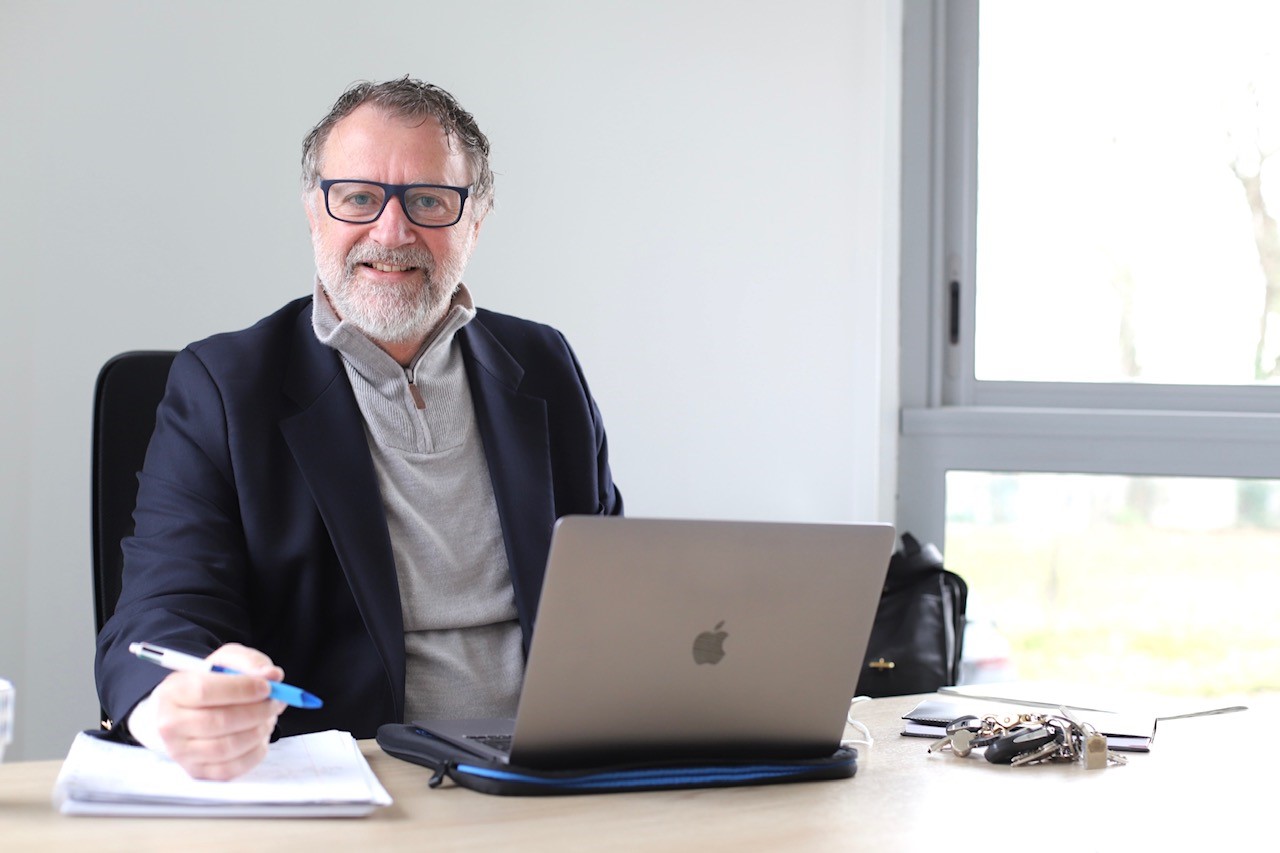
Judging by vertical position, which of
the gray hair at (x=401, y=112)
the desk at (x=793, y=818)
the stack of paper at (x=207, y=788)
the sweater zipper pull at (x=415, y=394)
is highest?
the gray hair at (x=401, y=112)

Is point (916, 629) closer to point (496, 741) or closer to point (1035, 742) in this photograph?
point (1035, 742)

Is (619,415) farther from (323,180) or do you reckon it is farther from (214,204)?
(323,180)

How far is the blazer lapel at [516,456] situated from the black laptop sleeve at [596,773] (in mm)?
493

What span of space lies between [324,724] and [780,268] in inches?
70.3

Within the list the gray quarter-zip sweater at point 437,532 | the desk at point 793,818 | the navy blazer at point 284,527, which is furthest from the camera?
the gray quarter-zip sweater at point 437,532

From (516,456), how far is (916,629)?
4.11 ft

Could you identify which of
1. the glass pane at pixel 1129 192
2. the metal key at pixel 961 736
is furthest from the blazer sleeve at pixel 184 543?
the glass pane at pixel 1129 192

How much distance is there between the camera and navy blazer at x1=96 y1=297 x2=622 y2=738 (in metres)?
1.44

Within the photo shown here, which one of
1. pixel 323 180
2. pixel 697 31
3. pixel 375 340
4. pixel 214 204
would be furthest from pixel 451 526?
pixel 697 31

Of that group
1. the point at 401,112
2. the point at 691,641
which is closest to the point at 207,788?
the point at 691,641

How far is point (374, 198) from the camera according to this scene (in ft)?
5.58

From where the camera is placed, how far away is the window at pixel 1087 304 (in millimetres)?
3031

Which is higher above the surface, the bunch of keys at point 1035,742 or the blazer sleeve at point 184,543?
the blazer sleeve at point 184,543

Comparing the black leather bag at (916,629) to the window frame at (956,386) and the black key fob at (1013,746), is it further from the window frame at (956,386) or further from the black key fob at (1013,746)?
the black key fob at (1013,746)
